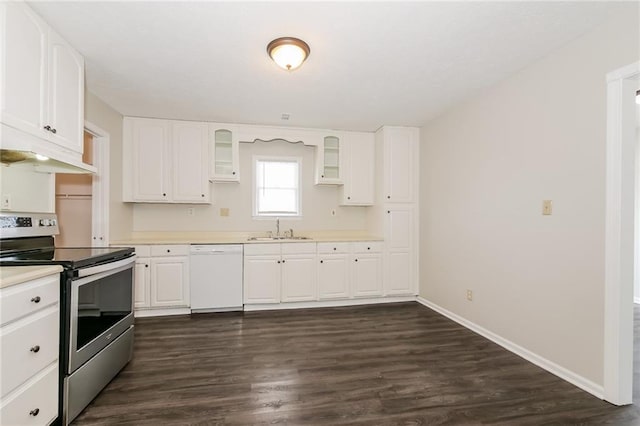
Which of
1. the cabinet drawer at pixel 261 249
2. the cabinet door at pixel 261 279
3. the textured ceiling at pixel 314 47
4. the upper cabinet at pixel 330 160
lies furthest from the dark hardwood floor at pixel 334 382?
the textured ceiling at pixel 314 47

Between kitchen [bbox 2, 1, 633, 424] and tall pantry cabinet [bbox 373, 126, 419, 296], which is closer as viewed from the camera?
kitchen [bbox 2, 1, 633, 424]

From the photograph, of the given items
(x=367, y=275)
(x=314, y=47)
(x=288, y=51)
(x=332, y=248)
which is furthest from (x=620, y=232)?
(x=332, y=248)

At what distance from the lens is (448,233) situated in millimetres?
3504

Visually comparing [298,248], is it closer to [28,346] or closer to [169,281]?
[169,281]

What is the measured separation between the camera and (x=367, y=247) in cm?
400

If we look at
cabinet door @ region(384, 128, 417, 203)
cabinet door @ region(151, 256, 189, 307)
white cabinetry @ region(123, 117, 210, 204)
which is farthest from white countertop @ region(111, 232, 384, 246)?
cabinet door @ region(384, 128, 417, 203)

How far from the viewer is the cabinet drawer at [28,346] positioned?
131 cm

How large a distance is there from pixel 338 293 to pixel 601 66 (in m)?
3.27

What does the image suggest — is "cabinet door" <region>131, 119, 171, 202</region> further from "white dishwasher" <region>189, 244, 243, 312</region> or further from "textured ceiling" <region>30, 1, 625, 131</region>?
"white dishwasher" <region>189, 244, 243, 312</region>

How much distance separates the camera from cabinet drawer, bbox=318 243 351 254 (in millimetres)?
3875

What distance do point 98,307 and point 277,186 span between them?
278 cm

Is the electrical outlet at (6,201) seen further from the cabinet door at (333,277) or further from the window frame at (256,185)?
the cabinet door at (333,277)

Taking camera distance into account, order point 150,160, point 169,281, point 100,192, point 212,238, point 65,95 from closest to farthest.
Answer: point 65,95
point 100,192
point 169,281
point 150,160
point 212,238

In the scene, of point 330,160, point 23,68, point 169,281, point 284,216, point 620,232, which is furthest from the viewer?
point 284,216
